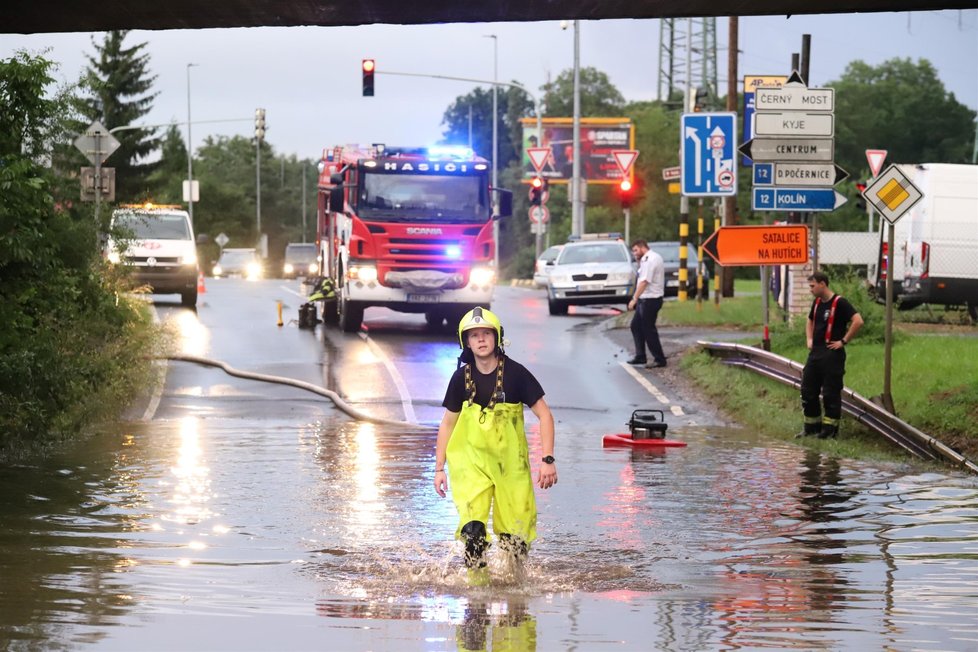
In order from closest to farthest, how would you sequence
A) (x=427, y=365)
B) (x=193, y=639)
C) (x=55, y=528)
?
(x=193, y=639) < (x=55, y=528) < (x=427, y=365)

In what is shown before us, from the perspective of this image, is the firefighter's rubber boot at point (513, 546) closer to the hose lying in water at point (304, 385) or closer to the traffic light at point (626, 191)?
the hose lying in water at point (304, 385)

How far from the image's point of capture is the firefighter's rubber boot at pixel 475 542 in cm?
945

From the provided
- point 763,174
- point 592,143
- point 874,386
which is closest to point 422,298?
point 763,174

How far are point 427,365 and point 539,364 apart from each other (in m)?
1.64

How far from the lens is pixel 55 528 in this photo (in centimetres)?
1173

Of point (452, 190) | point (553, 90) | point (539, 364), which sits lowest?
point (539, 364)

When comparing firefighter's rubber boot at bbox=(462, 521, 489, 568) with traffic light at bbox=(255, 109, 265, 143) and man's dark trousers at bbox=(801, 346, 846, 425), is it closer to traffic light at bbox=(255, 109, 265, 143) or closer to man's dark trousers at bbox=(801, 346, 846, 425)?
man's dark trousers at bbox=(801, 346, 846, 425)

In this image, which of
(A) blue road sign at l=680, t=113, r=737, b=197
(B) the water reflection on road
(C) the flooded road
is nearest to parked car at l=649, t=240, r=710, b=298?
(A) blue road sign at l=680, t=113, r=737, b=197

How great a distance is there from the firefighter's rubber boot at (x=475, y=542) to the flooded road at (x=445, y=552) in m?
0.12

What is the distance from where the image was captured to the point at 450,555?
34.6ft

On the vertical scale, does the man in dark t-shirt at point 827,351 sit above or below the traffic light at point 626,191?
below

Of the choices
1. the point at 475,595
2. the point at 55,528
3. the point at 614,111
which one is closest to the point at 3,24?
the point at 55,528

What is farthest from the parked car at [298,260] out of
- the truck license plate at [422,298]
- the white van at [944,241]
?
the truck license plate at [422,298]

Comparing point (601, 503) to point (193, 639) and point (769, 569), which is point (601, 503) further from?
point (193, 639)
